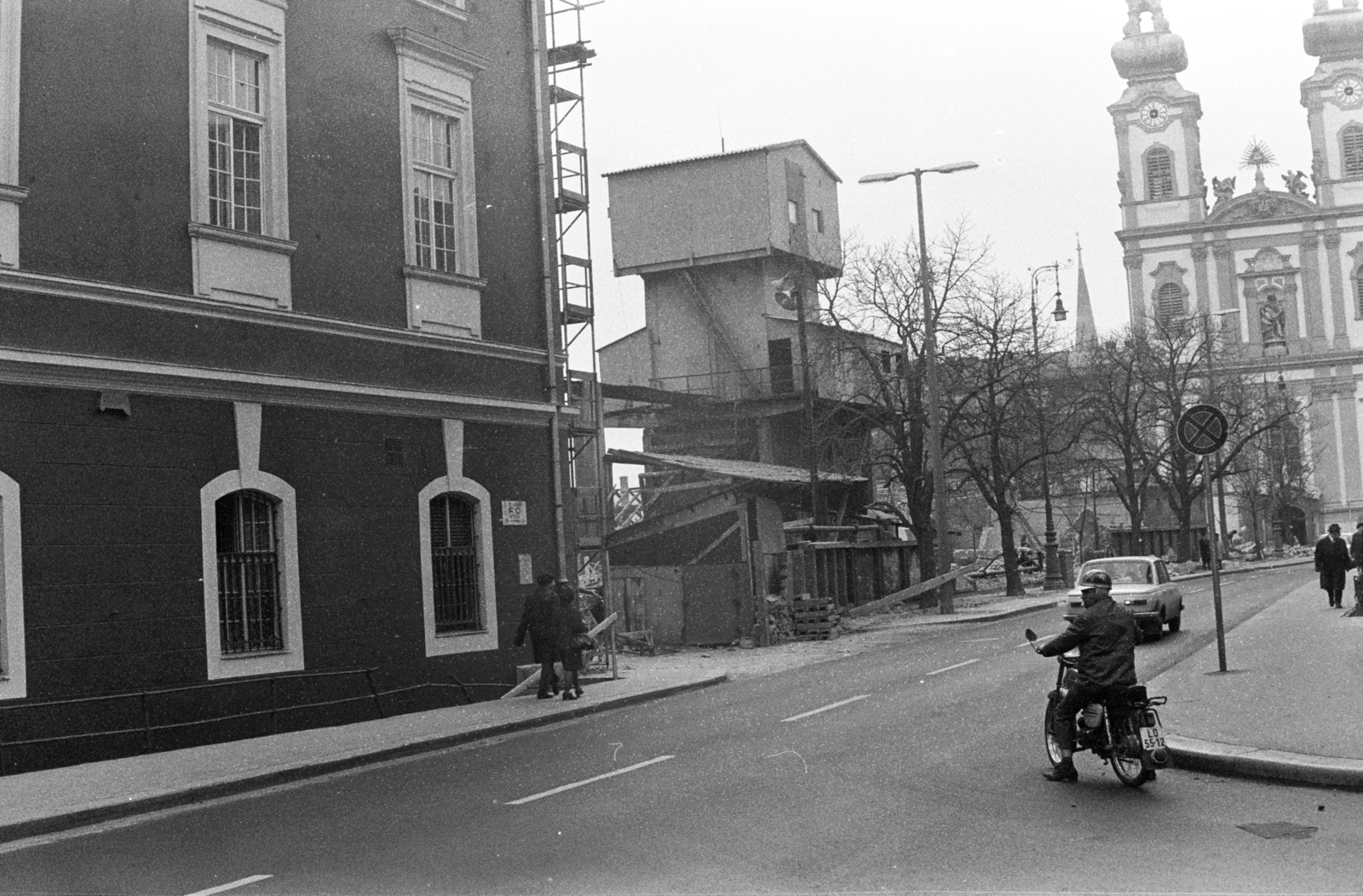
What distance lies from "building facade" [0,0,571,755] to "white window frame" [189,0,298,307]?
33 millimetres

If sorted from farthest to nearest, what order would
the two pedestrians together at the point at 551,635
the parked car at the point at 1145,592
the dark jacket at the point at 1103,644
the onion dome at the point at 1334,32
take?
the onion dome at the point at 1334,32 → the parked car at the point at 1145,592 → the two pedestrians together at the point at 551,635 → the dark jacket at the point at 1103,644

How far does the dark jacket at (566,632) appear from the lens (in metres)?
21.5

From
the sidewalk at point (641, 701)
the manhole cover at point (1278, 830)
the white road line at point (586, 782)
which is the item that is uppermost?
the sidewalk at point (641, 701)

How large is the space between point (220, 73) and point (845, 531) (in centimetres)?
3087

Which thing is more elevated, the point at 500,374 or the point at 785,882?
the point at 500,374

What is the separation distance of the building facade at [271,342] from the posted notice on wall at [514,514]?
0.04 metres

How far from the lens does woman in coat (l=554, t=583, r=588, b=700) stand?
21.3 m

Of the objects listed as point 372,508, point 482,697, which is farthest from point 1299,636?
point 372,508

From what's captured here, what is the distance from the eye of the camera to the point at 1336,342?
315ft

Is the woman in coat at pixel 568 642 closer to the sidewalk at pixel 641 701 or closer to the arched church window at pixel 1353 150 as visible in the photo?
the sidewalk at pixel 641 701

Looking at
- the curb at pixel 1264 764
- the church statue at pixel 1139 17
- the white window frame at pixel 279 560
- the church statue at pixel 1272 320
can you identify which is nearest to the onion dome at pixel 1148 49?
the church statue at pixel 1139 17

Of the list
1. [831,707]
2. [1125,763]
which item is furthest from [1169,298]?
[1125,763]

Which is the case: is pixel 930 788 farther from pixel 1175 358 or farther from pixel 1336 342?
pixel 1336 342

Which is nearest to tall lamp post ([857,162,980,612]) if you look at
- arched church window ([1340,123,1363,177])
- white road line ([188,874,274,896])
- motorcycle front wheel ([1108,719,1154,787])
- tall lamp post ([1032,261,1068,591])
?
tall lamp post ([1032,261,1068,591])
